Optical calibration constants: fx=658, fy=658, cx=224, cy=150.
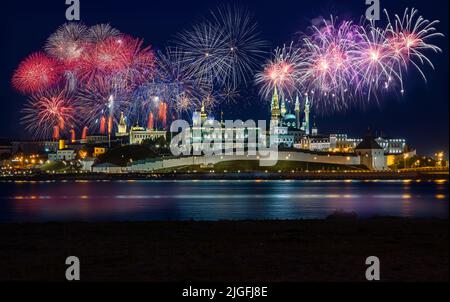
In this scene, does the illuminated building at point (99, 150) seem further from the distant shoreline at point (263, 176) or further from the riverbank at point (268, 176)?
the distant shoreline at point (263, 176)

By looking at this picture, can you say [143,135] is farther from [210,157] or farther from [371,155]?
[371,155]

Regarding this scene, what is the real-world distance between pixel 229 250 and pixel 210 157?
7790 centimetres

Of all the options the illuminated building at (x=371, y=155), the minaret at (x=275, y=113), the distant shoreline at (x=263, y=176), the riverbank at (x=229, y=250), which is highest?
the minaret at (x=275, y=113)

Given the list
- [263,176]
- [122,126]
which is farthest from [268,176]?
[122,126]

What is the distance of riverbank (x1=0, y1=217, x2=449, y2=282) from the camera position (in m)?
9.66

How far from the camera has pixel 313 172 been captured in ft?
279

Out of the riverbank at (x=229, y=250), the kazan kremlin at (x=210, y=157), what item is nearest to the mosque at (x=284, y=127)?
the kazan kremlin at (x=210, y=157)

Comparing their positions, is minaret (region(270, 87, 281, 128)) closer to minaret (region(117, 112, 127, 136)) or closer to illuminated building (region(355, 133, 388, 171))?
illuminated building (region(355, 133, 388, 171))

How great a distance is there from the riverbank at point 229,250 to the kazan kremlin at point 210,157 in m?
72.9

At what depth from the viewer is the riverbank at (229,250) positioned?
9656mm

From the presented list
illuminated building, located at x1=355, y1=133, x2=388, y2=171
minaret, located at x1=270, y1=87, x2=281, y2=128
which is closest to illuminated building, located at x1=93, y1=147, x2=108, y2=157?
minaret, located at x1=270, y1=87, x2=281, y2=128
